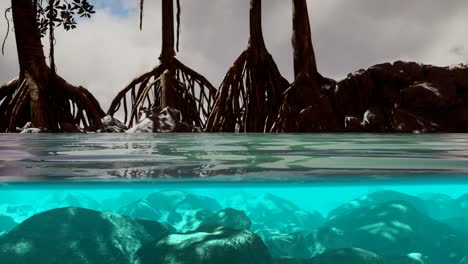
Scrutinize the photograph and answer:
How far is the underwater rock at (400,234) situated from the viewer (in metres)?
3.53

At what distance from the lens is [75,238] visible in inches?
117

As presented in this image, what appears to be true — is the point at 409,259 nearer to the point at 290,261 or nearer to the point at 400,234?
the point at 400,234

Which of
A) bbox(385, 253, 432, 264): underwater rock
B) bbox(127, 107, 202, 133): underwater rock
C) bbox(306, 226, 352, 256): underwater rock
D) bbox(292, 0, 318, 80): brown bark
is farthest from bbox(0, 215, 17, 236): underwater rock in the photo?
bbox(292, 0, 318, 80): brown bark

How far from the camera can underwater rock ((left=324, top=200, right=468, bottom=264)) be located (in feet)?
11.6

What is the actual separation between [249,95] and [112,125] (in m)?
2.86

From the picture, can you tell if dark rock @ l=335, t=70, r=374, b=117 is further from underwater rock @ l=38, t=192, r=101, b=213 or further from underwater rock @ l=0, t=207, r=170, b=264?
underwater rock @ l=0, t=207, r=170, b=264

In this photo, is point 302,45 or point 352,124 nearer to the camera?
point 352,124

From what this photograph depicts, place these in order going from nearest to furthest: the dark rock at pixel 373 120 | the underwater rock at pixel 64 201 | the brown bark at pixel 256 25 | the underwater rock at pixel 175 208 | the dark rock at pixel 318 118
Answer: the underwater rock at pixel 64 201 < the underwater rock at pixel 175 208 < the dark rock at pixel 318 118 < the dark rock at pixel 373 120 < the brown bark at pixel 256 25

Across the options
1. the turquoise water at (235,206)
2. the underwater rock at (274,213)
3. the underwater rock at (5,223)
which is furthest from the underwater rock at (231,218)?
the underwater rock at (5,223)

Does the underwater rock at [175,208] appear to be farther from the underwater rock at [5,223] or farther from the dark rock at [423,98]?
the dark rock at [423,98]

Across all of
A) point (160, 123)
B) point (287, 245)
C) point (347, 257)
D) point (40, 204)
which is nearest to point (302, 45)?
point (160, 123)

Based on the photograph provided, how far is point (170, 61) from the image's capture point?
13.5 meters

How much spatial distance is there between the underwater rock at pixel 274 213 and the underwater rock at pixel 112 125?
790 cm

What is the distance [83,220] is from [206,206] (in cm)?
98
